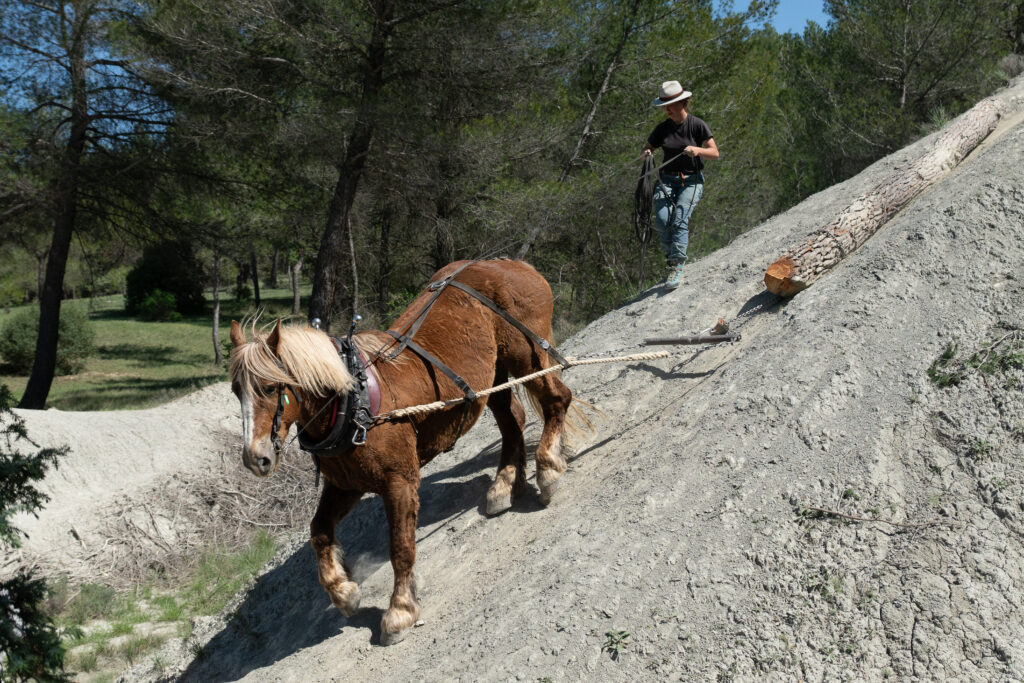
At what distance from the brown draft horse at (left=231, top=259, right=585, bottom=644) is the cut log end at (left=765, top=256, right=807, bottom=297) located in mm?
2099

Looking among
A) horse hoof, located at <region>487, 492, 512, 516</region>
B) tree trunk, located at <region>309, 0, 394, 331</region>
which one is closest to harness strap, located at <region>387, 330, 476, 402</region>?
horse hoof, located at <region>487, 492, 512, 516</region>

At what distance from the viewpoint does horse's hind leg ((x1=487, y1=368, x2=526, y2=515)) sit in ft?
17.6

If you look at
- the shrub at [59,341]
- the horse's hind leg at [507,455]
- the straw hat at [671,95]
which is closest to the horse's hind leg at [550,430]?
the horse's hind leg at [507,455]

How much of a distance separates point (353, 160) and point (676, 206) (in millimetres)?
7335

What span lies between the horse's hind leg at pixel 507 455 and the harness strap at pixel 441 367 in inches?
33.5

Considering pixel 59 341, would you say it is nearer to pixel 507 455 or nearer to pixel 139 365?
pixel 139 365

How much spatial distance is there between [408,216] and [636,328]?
10.1 m

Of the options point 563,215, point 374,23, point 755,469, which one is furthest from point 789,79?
point 755,469

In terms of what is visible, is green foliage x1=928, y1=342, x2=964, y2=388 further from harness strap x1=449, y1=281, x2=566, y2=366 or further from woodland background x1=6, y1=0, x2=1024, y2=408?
woodland background x1=6, y1=0, x2=1024, y2=408

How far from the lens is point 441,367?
4.72 meters

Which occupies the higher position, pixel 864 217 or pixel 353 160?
pixel 353 160

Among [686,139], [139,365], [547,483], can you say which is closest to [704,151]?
[686,139]

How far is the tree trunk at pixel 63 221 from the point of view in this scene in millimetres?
14273

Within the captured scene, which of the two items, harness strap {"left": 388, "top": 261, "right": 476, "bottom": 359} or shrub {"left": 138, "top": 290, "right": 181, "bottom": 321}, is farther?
shrub {"left": 138, "top": 290, "right": 181, "bottom": 321}
